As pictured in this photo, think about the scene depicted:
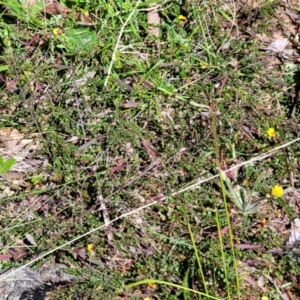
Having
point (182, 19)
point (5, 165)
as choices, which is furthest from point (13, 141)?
point (182, 19)

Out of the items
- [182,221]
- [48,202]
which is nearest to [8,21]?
[48,202]

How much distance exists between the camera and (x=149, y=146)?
2756mm

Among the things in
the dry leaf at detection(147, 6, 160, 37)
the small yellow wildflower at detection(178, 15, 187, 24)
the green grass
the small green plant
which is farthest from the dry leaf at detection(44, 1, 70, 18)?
the small green plant

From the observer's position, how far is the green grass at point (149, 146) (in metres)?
2.59

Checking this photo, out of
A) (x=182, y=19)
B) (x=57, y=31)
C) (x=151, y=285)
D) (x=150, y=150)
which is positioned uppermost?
(x=182, y=19)

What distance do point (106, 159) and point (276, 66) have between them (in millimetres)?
1062

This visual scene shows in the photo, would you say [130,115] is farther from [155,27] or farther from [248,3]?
[248,3]

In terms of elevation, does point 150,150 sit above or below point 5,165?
above

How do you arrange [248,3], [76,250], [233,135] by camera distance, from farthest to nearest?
[248,3], [233,135], [76,250]

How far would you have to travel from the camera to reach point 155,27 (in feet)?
9.67

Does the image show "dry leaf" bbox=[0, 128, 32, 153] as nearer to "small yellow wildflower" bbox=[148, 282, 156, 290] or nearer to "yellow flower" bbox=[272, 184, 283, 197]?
"small yellow wildflower" bbox=[148, 282, 156, 290]

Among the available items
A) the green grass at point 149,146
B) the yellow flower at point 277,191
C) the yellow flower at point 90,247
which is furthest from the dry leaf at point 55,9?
the yellow flower at point 277,191

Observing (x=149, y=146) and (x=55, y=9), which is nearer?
(x=149, y=146)

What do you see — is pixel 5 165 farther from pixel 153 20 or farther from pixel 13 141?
pixel 153 20
